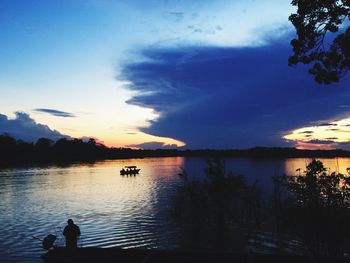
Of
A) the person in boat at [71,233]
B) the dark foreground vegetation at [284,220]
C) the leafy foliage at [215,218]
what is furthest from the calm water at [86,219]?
the person in boat at [71,233]

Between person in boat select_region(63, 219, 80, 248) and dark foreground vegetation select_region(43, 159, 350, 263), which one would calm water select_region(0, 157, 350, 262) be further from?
person in boat select_region(63, 219, 80, 248)

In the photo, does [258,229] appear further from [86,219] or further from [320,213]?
[86,219]

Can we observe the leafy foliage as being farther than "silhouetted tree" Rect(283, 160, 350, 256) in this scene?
Yes

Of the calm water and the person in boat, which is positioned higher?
the person in boat

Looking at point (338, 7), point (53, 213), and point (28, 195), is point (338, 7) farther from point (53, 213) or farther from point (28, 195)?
point (28, 195)

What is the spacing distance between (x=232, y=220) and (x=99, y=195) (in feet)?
135

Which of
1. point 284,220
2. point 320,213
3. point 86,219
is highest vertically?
point 320,213

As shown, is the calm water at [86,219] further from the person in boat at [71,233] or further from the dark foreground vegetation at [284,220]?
the person in boat at [71,233]

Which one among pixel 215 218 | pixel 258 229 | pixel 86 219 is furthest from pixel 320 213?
pixel 86 219

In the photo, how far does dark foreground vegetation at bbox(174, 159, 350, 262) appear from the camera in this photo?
28219mm

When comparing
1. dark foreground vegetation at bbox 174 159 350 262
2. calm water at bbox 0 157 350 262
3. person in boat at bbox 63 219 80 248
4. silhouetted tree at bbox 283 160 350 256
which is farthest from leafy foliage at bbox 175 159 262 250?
person in boat at bbox 63 219 80 248

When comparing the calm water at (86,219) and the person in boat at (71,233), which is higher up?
the person in boat at (71,233)

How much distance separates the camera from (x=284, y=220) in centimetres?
3562

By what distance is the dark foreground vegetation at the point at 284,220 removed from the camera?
28.2 metres
